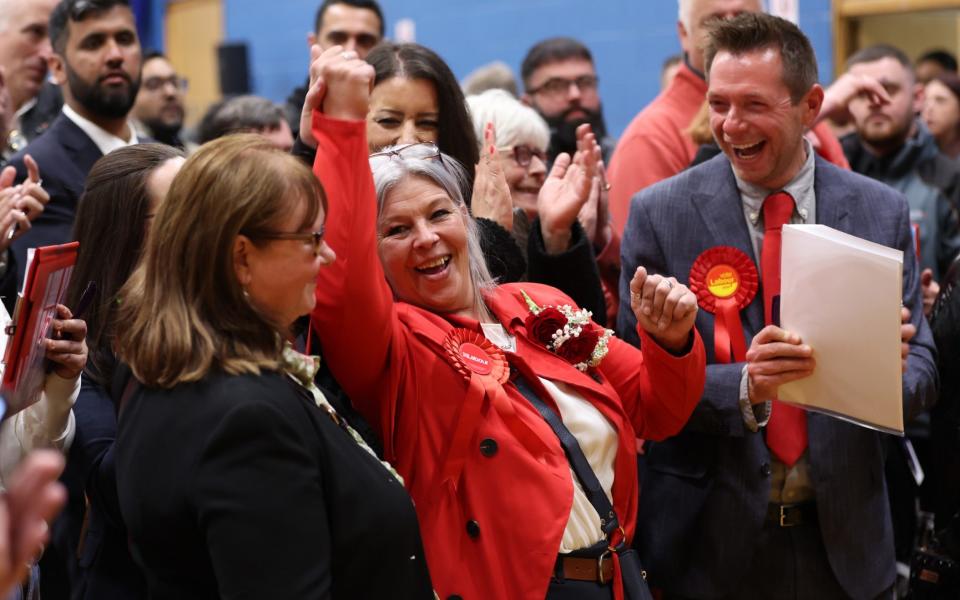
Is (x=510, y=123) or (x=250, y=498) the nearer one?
(x=250, y=498)

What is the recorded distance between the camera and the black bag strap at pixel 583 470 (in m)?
2.18

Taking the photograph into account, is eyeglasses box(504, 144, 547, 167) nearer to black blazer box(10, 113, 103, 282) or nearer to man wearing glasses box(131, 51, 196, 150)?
black blazer box(10, 113, 103, 282)

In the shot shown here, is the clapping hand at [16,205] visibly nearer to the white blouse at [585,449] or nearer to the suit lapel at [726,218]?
the white blouse at [585,449]

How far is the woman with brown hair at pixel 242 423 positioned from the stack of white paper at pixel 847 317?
3.29 feet

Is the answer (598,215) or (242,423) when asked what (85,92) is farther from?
(242,423)

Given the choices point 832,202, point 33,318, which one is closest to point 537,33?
point 832,202

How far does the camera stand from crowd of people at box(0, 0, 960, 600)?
5.35ft

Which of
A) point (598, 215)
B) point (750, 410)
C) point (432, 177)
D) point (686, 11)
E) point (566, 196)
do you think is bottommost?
point (750, 410)

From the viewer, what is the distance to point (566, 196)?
282 cm

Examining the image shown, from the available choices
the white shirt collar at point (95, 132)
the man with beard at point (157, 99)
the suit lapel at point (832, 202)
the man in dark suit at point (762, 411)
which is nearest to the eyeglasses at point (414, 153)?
the man in dark suit at point (762, 411)

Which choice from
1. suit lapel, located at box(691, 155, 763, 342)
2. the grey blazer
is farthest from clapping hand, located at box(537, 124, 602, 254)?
suit lapel, located at box(691, 155, 763, 342)

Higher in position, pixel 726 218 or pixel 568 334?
pixel 726 218

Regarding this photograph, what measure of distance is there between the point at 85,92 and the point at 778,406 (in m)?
2.51

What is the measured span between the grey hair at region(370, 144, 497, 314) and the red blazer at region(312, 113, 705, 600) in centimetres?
22
